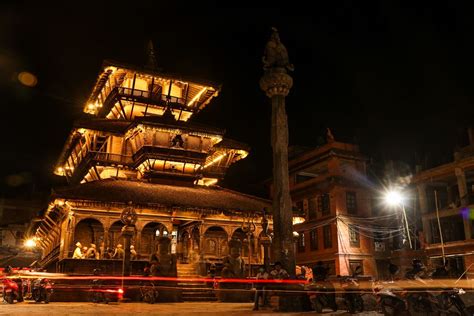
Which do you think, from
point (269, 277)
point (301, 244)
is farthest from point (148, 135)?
point (301, 244)

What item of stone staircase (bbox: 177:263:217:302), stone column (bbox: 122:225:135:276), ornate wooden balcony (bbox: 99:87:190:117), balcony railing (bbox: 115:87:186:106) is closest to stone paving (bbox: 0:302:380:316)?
stone column (bbox: 122:225:135:276)

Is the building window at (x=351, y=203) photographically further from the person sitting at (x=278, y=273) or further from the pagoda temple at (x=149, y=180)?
the person sitting at (x=278, y=273)

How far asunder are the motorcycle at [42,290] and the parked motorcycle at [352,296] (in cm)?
1257

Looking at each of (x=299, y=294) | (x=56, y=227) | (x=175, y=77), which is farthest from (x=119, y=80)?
(x=299, y=294)

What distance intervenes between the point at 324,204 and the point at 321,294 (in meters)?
35.0

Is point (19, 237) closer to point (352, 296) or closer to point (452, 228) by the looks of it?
point (452, 228)

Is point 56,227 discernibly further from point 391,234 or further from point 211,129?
point 391,234

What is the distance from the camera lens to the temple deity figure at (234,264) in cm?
2308

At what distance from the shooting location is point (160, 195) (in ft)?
92.4

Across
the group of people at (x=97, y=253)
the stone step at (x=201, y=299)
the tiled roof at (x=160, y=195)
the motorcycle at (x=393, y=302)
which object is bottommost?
the stone step at (x=201, y=299)

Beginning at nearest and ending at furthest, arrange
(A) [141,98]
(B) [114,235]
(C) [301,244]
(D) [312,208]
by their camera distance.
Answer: (B) [114,235] < (A) [141,98] < (D) [312,208] < (C) [301,244]

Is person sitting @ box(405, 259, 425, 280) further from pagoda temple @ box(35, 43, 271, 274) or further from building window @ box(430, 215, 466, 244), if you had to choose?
building window @ box(430, 215, 466, 244)

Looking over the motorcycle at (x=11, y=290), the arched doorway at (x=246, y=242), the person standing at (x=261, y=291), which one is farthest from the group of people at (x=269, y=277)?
the arched doorway at (x=246, y=242)

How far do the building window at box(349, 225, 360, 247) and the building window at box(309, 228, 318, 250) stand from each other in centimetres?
411
